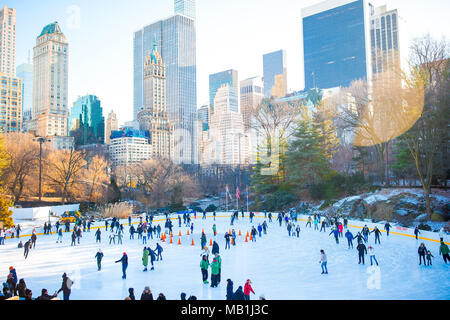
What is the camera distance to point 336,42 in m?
167

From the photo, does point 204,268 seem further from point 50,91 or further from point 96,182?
point 50,91

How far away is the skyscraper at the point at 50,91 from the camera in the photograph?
13451cm

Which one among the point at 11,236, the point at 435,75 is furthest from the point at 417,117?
the point at 11,236

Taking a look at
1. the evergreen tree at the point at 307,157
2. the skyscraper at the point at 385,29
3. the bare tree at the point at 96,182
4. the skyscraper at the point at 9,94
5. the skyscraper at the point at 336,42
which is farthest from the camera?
the skyscraper at the point at 385,29

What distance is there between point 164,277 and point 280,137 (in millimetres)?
36694

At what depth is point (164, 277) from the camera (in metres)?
12.5

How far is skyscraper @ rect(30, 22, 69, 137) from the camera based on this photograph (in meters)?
135

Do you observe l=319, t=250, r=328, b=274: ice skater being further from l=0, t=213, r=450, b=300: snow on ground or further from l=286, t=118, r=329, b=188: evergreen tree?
l=286, t=118, r=329, b=188: evergreen tree

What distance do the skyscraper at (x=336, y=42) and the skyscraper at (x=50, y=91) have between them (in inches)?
4603

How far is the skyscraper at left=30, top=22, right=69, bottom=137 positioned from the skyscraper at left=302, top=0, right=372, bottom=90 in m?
117

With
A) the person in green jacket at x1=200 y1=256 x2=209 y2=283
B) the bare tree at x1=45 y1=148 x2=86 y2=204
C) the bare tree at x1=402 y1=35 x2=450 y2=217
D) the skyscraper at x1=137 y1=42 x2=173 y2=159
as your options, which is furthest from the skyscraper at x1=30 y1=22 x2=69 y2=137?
the person in green jacket at x1=200 y1=256 x2=209 y2=283

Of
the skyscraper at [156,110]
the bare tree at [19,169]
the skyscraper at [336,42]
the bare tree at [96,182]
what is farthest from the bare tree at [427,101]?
the skyscraper at [336,42]

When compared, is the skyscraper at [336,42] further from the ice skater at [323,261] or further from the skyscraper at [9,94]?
the ice skater at [323,261]
